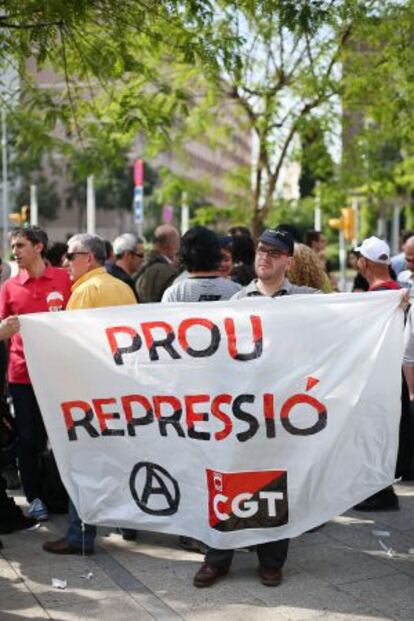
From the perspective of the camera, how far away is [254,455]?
4777mm

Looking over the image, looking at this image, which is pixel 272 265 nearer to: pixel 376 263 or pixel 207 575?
pixel 376 263

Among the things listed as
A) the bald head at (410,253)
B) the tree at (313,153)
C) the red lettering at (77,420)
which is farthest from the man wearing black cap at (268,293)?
the tree at (313,153)

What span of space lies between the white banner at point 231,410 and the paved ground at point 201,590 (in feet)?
1.01

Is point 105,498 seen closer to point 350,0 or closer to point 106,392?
point 106,392

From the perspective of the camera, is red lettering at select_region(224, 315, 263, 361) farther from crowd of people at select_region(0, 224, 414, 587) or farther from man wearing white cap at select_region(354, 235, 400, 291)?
man wearing white cap at select_region(354, 235, 400, 291)

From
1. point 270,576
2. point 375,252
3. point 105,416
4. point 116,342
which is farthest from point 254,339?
point 375,252

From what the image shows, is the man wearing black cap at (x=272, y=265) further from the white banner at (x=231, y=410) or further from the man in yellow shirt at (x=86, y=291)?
the man in yellow shirt at (x=86, y=291)

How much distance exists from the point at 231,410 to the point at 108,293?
137 cm

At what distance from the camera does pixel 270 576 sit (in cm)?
488

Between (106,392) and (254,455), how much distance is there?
0.90 meters

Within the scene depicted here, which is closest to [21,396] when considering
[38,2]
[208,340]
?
[208,340]

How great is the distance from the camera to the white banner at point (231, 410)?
4.79 meters

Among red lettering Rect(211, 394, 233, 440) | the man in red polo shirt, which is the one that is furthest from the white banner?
the man in red polo shirt

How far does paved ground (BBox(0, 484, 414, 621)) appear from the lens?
14.9ft
